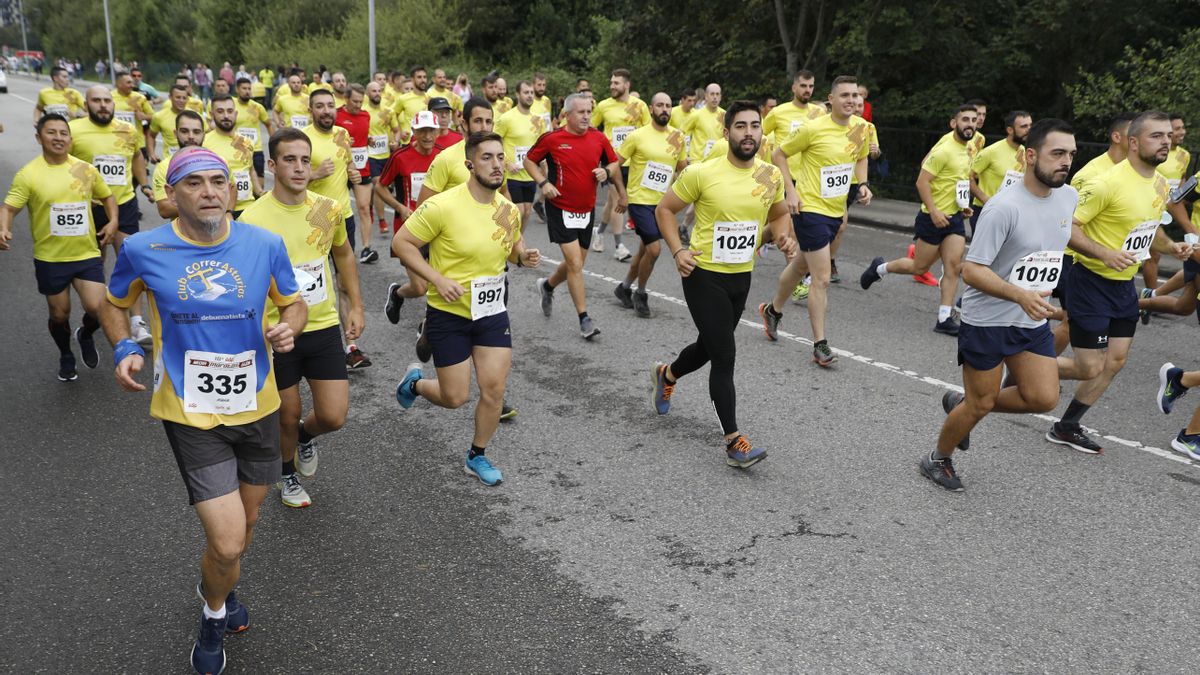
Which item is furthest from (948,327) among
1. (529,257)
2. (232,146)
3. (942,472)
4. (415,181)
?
(232,146)

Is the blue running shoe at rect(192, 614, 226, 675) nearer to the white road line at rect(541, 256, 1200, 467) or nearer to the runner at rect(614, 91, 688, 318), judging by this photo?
the white road line at rect(541, 256, 1200, 467)

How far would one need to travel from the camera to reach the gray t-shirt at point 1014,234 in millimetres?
4855

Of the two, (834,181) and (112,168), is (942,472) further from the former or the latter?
(112,168)

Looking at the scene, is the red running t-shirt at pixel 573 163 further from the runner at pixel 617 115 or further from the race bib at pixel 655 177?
the runner at pixel 617 115

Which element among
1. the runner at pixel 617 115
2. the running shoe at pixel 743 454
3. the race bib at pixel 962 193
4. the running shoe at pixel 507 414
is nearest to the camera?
the running shoe at pixel 743 454

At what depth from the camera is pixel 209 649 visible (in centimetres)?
350

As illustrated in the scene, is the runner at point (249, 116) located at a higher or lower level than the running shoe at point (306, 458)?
higher

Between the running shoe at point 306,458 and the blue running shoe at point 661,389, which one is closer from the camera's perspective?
the running shoe at point 306,458

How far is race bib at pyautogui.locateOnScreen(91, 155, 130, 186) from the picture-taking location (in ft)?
26.9

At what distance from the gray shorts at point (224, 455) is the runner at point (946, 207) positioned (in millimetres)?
6488

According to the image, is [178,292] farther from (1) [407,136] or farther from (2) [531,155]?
(1) [407,136]

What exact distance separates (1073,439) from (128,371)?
5.19 m

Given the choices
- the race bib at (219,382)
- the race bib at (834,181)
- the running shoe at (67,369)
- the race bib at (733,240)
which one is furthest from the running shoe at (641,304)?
the race bib at (219,382)

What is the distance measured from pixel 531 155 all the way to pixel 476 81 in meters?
28.2
